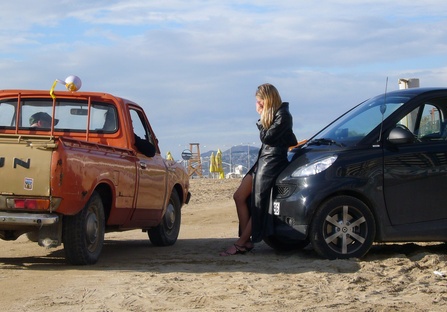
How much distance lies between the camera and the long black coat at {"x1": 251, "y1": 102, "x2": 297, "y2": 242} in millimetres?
11031

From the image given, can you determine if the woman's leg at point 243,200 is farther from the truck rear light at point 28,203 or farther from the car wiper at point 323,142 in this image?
the truck rear light at point 28,203

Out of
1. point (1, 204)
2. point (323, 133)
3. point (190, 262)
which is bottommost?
point (190, 262)

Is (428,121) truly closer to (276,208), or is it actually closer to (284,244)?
(276,208)

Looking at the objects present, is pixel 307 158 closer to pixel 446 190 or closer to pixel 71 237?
pixel 446 190

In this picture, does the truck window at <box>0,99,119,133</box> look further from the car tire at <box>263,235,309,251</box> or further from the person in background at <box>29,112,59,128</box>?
the car tire at <box>263,235,309,251</box>

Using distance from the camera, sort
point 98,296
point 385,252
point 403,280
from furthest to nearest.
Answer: point 385,252 < point 403,280 < point 98,296

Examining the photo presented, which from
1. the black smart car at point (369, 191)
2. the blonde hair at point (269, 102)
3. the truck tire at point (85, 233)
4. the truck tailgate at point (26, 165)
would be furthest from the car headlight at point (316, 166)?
the truck tailgate at point (26, 165)

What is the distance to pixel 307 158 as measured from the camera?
1084cm

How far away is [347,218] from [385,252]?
43.0 inches

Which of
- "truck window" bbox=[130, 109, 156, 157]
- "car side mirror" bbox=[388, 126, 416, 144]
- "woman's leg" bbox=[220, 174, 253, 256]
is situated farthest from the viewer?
"truck window" bbox=[130, 109, 156, 157]

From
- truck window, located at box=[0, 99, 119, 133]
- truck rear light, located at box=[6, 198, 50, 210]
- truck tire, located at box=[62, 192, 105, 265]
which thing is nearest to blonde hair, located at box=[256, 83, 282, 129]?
truck window, located at box=[0, 99, 119, 133]

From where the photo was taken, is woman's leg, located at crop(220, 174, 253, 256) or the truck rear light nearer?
the truck rear light

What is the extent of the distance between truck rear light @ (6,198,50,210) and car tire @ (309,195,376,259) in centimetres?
287

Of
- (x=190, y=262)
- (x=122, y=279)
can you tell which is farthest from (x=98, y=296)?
(x=190, y=262)
